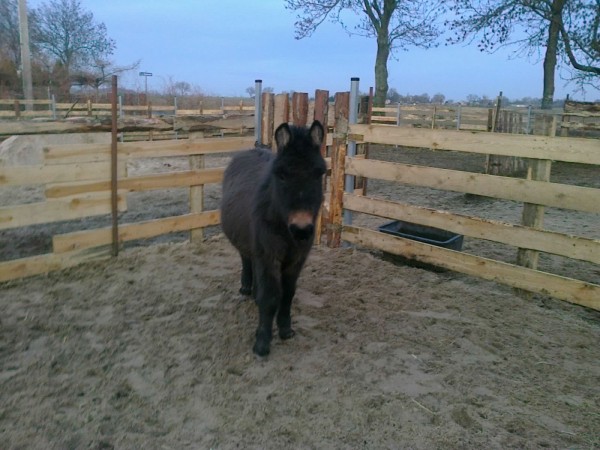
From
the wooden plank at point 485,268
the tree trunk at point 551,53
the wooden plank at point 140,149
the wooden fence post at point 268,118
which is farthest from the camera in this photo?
the tree trunk at point 551,53

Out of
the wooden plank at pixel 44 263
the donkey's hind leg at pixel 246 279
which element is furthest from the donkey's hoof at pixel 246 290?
the wooden plank at pixel 44 263

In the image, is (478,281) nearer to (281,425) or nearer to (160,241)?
(281,425)

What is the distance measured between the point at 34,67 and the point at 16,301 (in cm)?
2662

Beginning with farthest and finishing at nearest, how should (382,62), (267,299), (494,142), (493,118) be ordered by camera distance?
(382,62), (493,118), (494,142), (267,299)

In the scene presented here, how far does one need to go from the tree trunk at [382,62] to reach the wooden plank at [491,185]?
18690 millimetres

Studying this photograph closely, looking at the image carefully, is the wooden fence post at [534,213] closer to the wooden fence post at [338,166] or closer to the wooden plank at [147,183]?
the wooden fence post at [338,166]

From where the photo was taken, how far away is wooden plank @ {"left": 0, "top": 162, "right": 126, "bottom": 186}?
4.70m

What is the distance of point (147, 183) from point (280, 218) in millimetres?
2837

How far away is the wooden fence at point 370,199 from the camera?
453cm

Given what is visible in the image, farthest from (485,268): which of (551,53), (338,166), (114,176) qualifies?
(551,53)

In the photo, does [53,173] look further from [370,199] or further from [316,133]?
[370,199]

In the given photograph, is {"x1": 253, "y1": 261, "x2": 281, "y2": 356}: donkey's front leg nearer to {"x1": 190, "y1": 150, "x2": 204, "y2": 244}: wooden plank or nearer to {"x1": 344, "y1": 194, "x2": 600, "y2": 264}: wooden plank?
{"x1": 344, "y1": 194, "x2": 600, "y2": 264}: wooden plank

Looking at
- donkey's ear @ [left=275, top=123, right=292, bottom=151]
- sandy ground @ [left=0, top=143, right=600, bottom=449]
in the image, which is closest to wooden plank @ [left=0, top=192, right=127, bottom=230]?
sandy ground @ [left=0, top=143, right=600, bottom=449]

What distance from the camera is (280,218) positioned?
3.58 metres
